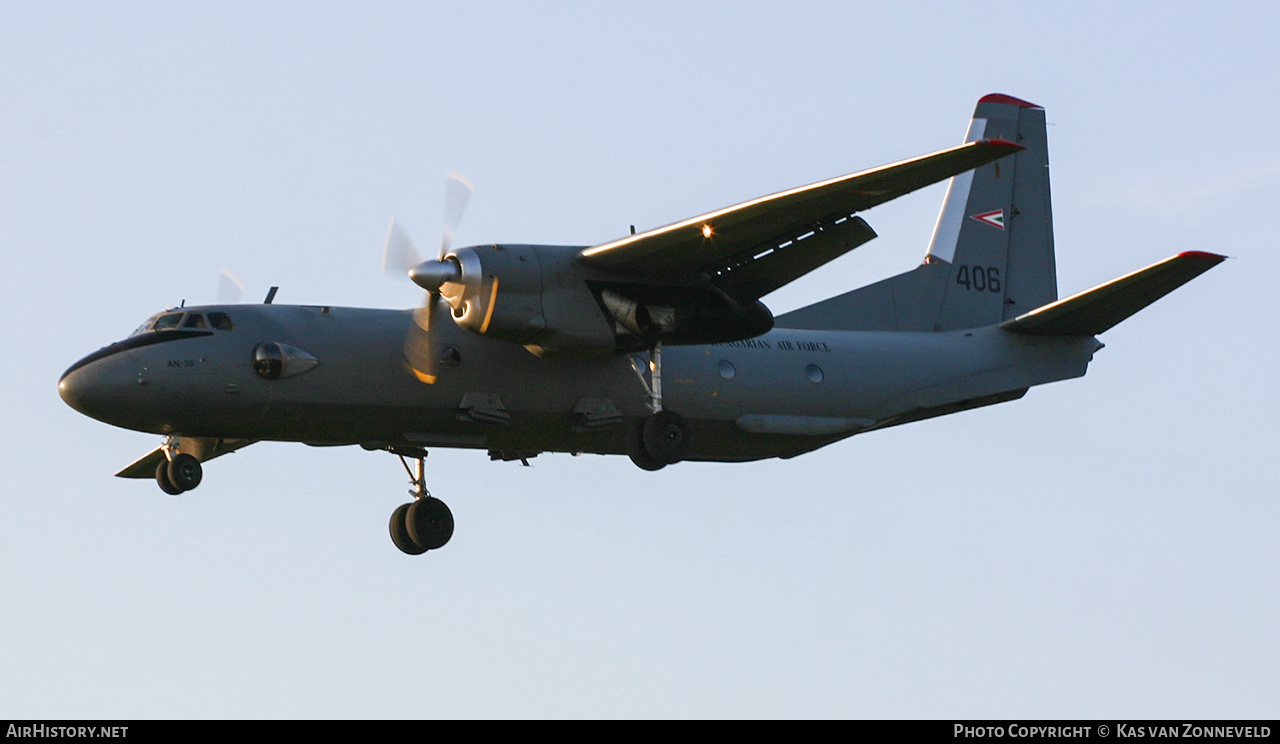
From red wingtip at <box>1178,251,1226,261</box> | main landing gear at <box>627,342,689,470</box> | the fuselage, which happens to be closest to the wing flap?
main landing gear at <box>627,342,689,470</box>

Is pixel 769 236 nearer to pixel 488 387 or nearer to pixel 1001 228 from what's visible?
pixel 488 387

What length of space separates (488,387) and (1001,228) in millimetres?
9753

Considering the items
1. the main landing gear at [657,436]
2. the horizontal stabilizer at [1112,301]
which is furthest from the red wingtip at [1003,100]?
the main landing gear at [657,436]

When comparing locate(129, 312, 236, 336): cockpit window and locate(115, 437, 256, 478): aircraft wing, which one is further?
locate(115, 437, 256, 478): aircraft wing

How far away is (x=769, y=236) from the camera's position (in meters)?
20.1

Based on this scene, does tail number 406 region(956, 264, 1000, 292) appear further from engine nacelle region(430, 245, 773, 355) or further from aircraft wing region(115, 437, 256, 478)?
aircraft wing region(115, 437, 256, 478)

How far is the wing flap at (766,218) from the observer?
17.7 m

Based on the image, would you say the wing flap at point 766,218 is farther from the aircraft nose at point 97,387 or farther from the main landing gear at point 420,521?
the aircraft nose at point 97,387

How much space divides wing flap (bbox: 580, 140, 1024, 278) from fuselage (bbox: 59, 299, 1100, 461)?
1733 millimetres

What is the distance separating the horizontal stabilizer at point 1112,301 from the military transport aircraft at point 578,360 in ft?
0.12

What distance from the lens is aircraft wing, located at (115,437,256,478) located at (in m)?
22.2
